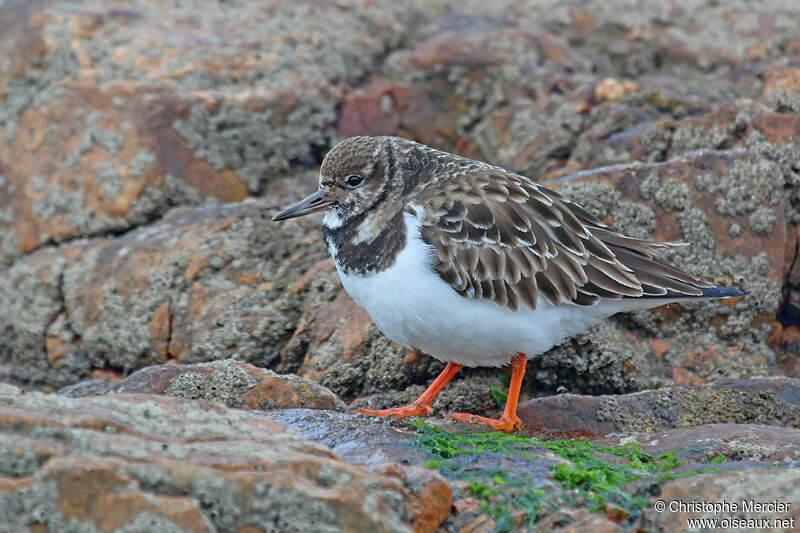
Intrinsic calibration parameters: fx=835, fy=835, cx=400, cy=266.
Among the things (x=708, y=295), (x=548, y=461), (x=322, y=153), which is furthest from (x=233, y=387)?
(x=322, y=153)

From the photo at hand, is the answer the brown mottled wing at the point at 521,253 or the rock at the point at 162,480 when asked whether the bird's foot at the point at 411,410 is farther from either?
the rock at the point at 162,480

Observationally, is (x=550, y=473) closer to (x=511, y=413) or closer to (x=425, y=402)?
(x=511, y=413)

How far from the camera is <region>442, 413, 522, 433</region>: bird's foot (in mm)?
4166

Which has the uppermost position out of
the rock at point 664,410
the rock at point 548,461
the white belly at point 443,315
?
the white belly at point 443,315

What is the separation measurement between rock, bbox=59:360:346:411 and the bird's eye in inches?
42.3

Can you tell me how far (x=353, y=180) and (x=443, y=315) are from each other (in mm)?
940

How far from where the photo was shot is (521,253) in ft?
14.1

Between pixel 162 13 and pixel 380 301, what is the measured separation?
4.50m

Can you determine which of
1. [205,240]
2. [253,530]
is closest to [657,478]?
[253,530]

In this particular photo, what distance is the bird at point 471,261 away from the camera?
4117 mm

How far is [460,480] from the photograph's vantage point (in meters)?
3.12

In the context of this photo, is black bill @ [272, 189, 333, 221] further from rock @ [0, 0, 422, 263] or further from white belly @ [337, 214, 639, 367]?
rock @ [0, 0, 422, 263]

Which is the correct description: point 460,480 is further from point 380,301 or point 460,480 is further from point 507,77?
point 507,77

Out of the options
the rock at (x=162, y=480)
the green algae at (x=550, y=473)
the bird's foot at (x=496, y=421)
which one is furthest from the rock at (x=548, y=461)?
the rock at (x=162, y=480)
